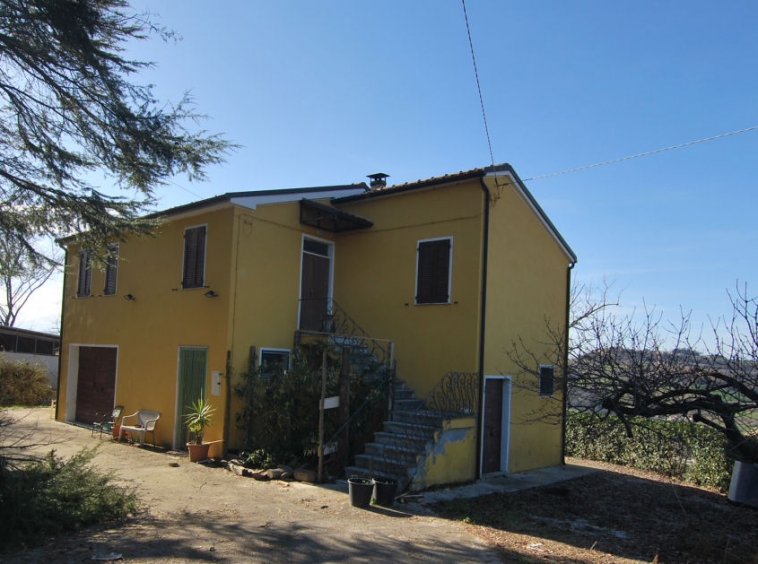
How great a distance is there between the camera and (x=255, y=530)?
688 centimetres


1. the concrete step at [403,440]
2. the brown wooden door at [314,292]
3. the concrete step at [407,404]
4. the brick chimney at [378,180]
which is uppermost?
the brick chimney at [378,180]

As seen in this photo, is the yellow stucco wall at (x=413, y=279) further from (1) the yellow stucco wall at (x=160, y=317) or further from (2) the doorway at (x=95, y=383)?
(2) the doorway at (x=95, y=383)

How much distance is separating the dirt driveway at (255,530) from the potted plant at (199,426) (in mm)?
917

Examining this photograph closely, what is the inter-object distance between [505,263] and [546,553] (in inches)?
259

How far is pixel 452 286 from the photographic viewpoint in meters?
11.6

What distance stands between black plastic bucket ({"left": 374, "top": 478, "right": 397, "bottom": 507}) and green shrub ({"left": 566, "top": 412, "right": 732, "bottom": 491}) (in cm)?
449

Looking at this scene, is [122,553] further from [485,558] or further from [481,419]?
[481,419]

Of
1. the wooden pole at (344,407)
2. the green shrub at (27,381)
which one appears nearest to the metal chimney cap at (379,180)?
the wooden pole at (344,407)

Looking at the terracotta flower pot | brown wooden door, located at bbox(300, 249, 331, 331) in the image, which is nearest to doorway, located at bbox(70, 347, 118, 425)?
the terracotta flower pot

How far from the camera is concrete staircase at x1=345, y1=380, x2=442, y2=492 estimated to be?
9489 mm

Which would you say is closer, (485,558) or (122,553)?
(122,553)

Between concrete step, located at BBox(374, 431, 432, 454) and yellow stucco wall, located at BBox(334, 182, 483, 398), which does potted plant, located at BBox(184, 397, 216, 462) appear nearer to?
concrete step, located at BBox(374, 431, 432, 454)

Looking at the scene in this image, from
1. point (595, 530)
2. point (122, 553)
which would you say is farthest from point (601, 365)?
point (122, 553)

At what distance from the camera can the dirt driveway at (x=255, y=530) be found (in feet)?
19.4
